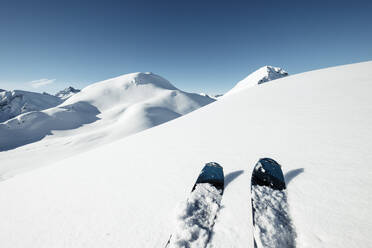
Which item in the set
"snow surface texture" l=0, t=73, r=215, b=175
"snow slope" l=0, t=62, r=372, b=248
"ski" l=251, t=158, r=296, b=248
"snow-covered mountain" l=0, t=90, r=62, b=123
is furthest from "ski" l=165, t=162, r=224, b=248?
"snow-covered mountain" l=0, t=90, r=62, b=123

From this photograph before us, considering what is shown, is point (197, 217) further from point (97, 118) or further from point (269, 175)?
point (97, 118)

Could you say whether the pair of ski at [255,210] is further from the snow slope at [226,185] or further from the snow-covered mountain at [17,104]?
the snow-covered mountain at [17,104]

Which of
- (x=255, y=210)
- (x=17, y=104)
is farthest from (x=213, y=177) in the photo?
(x=17, y=104)

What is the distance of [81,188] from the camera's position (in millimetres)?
3396

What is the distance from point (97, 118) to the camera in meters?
57.3

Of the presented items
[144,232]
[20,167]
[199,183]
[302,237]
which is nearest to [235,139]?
[199,183]

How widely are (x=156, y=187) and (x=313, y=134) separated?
400cm

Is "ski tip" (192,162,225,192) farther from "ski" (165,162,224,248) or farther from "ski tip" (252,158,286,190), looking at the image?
"ski tip" (252,158,286,190)

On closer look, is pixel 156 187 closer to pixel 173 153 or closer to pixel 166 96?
pixel 173 153

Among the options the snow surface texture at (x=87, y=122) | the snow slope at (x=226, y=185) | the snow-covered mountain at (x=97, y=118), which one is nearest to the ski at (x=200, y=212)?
the snow slope at (x=226, y=185)

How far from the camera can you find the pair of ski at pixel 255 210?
175 cm

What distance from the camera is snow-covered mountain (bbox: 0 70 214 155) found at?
36156 millimetres

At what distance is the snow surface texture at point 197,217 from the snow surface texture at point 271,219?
0.57 m

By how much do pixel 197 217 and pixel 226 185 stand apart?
83cm
